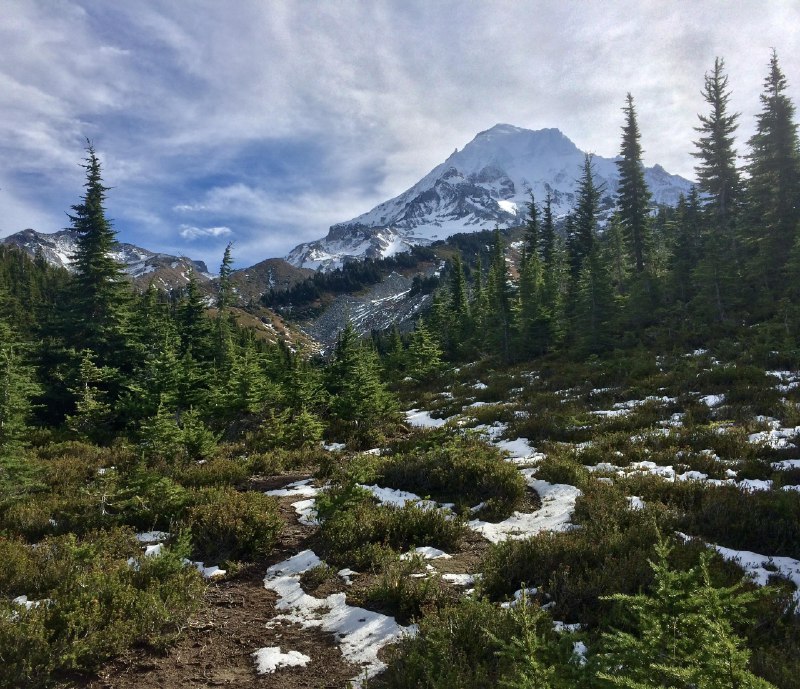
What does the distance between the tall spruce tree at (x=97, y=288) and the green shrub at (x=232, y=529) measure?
620 inches

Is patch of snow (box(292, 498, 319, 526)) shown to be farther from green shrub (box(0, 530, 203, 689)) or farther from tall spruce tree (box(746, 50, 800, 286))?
tall spruce tree (box(746, 50, 800, 286))

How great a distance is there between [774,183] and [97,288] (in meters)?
38.6

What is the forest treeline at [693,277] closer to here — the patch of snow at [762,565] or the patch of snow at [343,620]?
the patch of snow at [762,565]

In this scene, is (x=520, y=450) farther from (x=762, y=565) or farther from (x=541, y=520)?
(x=762, y=565)

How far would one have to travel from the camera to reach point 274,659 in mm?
4578

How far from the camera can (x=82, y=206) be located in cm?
2288

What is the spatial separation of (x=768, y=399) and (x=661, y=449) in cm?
459

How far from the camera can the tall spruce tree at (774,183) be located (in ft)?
82.4

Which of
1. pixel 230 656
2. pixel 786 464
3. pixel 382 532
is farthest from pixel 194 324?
pixel 786 464

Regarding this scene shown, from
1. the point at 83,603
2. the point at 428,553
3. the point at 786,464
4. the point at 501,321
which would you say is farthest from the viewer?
the point at 501,321

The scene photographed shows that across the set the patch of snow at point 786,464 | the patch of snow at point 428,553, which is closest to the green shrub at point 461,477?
the patch of snow at point 428,553

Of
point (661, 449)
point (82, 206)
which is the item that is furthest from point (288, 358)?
point (661, 449)

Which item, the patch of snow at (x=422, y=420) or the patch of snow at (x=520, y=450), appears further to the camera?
the patch of snow at (x=422, y=420)

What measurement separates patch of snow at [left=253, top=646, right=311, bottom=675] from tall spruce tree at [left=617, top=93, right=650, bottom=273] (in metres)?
38.2
